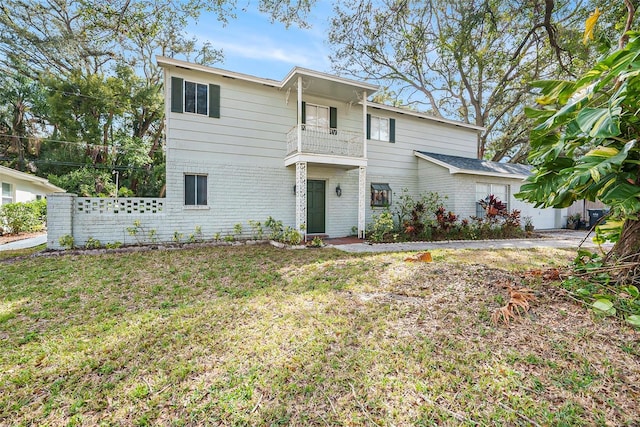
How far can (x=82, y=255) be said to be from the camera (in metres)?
7.02

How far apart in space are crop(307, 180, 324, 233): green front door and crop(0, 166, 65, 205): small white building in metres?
13.5

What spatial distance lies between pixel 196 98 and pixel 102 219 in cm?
446

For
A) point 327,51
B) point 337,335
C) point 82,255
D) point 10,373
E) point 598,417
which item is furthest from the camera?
point 327,51

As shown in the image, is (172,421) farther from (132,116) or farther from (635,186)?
(132,116)

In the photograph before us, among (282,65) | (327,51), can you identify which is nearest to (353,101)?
(282,65)

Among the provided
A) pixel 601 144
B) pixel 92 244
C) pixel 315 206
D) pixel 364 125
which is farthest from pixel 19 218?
pixel 601 144

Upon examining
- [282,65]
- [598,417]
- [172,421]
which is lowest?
[172,421]

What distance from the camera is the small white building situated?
13.7 metres

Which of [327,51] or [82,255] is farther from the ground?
[327,51]

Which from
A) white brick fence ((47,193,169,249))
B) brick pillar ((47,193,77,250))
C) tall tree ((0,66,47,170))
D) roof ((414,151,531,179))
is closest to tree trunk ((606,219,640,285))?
roof ((414,151,531,179))

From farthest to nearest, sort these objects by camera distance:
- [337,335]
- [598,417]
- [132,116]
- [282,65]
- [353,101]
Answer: [132,116] → [282,65] → [353,101] → [337,335] → [598,417]

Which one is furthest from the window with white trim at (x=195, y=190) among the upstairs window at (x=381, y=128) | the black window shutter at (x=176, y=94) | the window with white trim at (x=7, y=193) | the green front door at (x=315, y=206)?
the window with white trim at (x=7, y=193)

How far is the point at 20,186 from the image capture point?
15.2 m

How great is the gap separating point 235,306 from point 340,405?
2.21m
